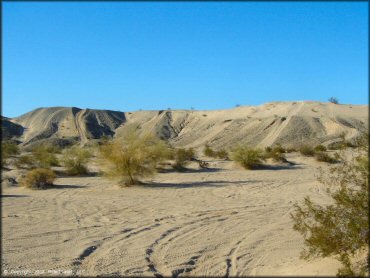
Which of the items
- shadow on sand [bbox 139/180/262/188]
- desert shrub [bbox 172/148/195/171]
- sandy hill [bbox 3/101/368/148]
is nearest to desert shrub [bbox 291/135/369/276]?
shadow on sand [bbox 139/180/262/188]

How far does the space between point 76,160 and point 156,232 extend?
1789cm

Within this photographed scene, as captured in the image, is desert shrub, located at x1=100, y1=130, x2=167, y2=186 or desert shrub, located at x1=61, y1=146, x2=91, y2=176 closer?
desert shrub, located at x1=100, y1=130, x2=167, y2=186

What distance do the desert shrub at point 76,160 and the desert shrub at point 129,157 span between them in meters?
5.46

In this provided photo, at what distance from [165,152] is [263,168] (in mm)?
7854

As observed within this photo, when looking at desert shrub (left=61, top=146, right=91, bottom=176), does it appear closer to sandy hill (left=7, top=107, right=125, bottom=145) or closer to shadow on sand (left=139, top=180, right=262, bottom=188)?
shadow on sand (left=139, top=180, right=262, bottom=188)

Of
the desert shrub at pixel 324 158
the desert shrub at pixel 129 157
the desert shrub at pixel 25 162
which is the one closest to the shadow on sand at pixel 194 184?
the desert shrub at pixel 129 157

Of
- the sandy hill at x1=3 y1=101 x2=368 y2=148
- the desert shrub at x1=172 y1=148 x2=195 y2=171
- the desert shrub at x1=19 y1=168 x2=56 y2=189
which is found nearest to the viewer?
the desert shrub at x1=19 y1=168 x2=56 y2=189

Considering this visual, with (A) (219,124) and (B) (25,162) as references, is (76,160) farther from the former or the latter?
(A) (219,124)

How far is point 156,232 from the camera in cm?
1077

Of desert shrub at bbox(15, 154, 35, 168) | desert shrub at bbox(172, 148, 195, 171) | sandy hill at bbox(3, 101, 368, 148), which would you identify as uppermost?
sandy hill at bbox(3, 101, 368, 148)

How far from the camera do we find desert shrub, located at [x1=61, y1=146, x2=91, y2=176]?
27228 millimetres

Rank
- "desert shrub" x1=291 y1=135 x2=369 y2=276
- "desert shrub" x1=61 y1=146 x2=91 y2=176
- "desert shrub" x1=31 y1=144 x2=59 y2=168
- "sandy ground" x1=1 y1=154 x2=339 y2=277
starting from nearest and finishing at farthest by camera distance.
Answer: "desert shrub" x1=291 y1=135 x2=369 y2=276
"sandy ground" x1=1 y1=154 x2=339 y2=277
"desert shrub" x1=61 y1=146 x2=91 y2=176
"desert shrub" x1=31 y1=144 x2=59 y2=168

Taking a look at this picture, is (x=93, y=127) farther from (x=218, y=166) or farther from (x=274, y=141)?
(x=218, y=166)

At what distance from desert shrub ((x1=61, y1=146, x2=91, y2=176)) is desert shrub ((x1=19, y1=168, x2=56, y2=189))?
19.8 ft
